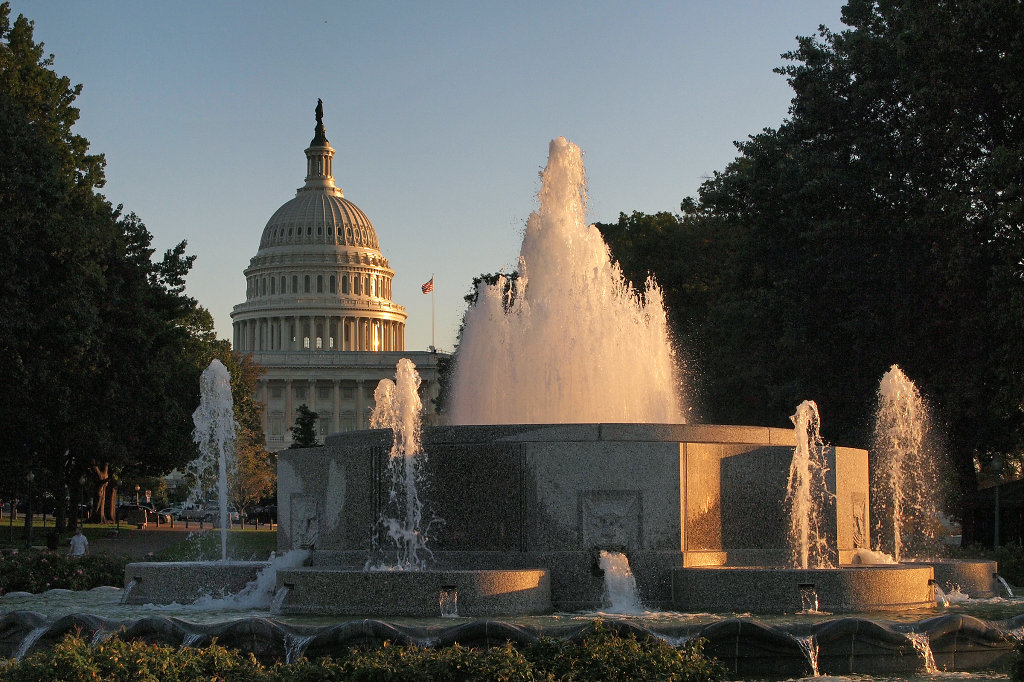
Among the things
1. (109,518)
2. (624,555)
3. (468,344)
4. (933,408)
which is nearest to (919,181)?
(933,408)

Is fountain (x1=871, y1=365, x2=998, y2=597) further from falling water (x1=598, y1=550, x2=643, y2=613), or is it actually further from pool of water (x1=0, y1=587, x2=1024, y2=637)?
falling water (x1=598, y1=550, x2=643, y2=613)

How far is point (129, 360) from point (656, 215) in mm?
26223

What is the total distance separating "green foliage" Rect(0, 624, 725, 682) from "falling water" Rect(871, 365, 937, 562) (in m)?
12.6

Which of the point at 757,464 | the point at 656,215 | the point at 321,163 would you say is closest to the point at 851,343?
the point at 757,464

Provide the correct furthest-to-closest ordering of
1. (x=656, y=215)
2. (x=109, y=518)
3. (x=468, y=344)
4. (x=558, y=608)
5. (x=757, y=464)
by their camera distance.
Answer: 1. (x=109, y=518)
2. (x=656, y=215)
3. (x=468, y=344)
4. (x=757, y=464)
5. (x=558, y=608)

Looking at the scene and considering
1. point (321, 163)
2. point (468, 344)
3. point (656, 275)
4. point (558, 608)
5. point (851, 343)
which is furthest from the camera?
point (321, 163)

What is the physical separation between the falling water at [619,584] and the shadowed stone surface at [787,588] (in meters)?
0.48

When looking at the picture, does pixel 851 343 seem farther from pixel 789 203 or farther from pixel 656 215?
pixel 656 215

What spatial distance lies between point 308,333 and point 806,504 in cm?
14488

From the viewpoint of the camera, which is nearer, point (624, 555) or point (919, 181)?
point (624, 555)

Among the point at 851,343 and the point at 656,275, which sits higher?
the point at 656,275

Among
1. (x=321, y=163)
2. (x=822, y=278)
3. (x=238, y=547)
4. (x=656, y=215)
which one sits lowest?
(x=238, y=547)

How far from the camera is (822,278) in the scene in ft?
111

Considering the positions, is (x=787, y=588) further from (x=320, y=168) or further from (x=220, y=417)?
(x=320, y=168)
